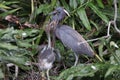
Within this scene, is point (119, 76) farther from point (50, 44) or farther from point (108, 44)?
point (50, 44)

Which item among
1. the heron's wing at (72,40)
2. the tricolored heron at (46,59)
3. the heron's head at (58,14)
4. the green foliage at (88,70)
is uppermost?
the heron's head at (58,14)

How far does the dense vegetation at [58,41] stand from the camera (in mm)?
2213

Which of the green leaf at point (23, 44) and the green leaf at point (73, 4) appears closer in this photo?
the green leaf at point (23, 44)

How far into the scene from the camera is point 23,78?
238 cm

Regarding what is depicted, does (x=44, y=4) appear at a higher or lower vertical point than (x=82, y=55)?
higher

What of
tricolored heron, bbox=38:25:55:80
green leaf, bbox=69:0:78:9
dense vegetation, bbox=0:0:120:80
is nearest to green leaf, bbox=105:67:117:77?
dense vegetation, bbox=0:0:120:80

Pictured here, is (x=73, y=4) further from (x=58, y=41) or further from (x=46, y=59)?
(x=46, y=59)

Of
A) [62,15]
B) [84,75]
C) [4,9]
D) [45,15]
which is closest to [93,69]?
[84,75]

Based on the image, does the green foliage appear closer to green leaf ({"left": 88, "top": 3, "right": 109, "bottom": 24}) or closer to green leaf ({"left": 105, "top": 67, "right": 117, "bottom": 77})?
green leaf ({"left": 105, "top": 67, "right": 117, "bottom": 77})

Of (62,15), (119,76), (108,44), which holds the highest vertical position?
(62,15)

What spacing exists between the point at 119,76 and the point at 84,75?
247 millimetres

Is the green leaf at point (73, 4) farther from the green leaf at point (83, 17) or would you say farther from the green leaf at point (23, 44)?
the green leaf at point (23, 44)

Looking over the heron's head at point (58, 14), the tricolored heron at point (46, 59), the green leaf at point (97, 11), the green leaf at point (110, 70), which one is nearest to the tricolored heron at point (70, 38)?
the heron's head at point (58, 14)

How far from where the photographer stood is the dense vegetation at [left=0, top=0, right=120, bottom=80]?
2.21 m
